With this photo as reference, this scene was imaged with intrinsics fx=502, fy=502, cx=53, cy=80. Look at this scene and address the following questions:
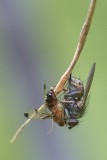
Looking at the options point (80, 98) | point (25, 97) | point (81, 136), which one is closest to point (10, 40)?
point (25, 97)

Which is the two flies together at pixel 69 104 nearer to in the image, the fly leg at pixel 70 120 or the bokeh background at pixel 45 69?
the fly leg at pixel 70 120

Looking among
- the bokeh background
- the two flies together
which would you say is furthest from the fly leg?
the bokeh background

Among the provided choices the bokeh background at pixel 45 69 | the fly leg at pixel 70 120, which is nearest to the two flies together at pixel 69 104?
the fly leg at pixel 70 120

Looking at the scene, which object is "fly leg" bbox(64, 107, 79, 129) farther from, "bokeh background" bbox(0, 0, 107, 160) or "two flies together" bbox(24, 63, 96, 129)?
"bokeh background" bbox(0, 0, 107, 160)

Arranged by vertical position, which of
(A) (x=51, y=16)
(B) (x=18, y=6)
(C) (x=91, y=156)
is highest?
(B) (x=18, y=6)

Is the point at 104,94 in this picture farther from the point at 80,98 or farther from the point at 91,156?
the point at 80,98

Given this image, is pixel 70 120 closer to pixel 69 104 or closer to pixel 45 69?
pixel 69 104
